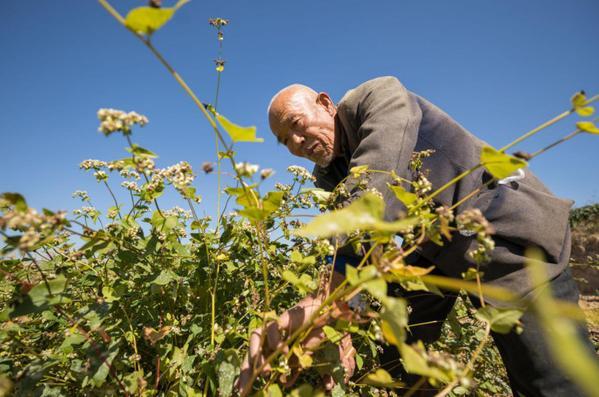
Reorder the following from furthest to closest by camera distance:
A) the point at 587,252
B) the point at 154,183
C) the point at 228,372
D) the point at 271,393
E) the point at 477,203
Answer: the point at 587,252
the point at 477,203
the point at 154,183
the point at 228,372
the point at 271,393

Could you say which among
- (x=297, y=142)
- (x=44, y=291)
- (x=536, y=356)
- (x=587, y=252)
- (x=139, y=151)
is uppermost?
(x=297, y=142)

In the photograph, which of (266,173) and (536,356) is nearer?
(266,173)

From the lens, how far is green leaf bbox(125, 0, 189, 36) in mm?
474

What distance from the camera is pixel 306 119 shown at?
91.0 inches

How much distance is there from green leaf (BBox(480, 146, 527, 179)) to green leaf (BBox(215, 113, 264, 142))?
430 mm

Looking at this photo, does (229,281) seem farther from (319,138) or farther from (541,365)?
(541,365)

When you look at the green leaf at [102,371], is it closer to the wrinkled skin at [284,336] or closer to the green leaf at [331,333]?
the wrinkled skin at [284,336]

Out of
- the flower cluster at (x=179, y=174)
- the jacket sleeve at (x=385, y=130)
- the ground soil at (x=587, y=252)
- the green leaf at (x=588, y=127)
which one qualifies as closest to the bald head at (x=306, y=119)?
the jacket sleeve at (x=385, y=130)

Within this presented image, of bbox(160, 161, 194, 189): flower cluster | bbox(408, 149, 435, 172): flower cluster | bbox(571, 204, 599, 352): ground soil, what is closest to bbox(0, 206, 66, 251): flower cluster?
bbox(160, 161, 194, 189): flower cluster

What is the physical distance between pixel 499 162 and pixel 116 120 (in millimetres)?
802

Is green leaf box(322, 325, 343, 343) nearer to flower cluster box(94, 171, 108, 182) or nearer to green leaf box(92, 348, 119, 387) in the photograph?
green leaf box(92, 348, 119, 387)

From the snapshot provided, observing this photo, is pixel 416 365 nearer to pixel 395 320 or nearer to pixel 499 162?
pixel 395 320

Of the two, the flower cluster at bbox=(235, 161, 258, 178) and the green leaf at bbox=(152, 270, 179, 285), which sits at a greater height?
the flower cluster at bbox=(235, 161, 258, 178)

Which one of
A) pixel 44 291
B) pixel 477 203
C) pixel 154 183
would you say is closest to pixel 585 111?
pixel 477 203
